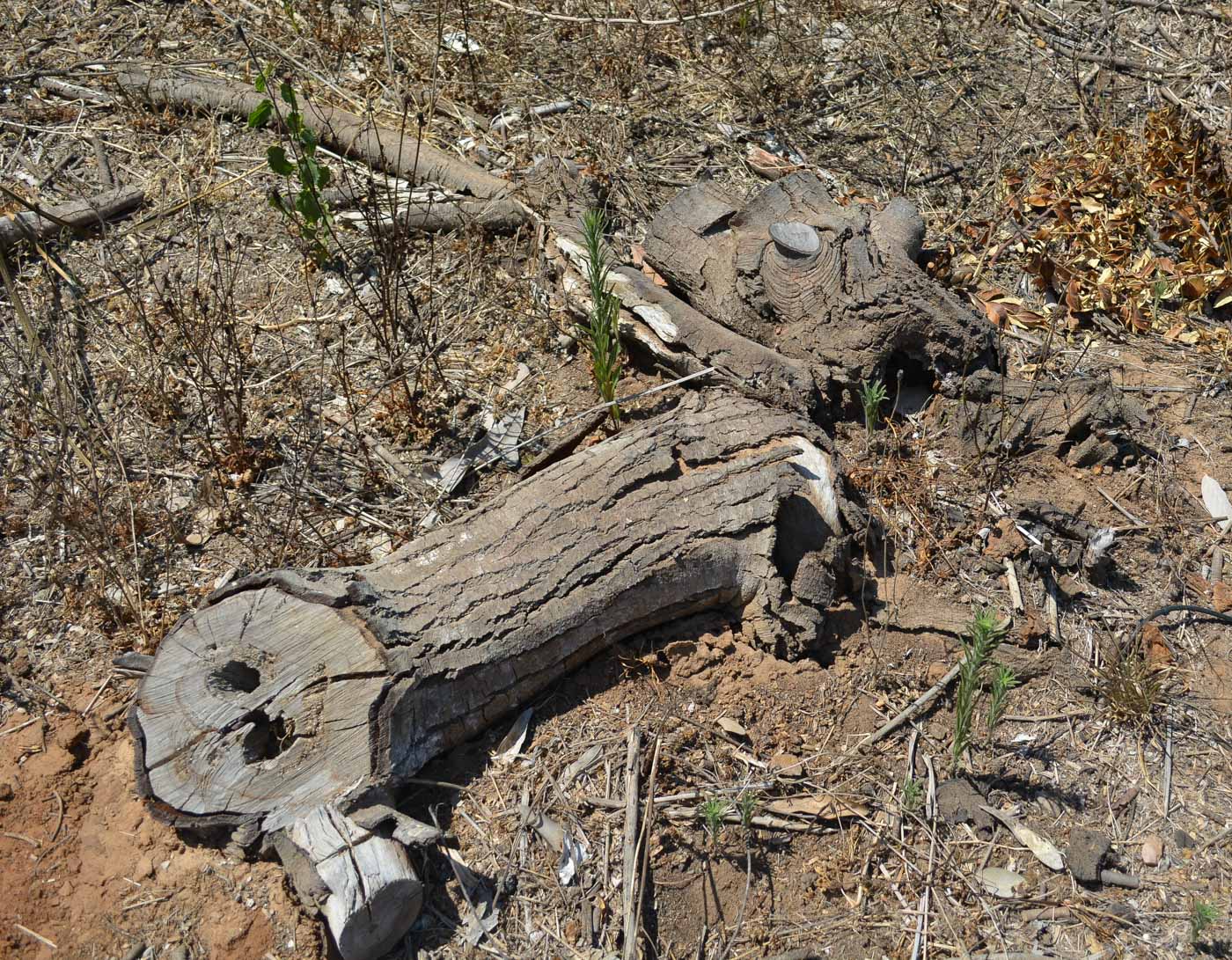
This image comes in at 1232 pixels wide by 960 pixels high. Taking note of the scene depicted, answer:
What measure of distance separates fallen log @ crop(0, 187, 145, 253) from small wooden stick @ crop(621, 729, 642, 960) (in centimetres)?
338

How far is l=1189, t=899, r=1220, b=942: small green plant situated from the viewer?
2.52 meters

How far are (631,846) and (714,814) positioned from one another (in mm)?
253

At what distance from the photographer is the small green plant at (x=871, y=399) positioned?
138 inches

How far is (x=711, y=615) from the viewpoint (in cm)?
327

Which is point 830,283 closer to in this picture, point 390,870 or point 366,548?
point 366,548

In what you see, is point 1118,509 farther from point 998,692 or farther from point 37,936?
point 37,936

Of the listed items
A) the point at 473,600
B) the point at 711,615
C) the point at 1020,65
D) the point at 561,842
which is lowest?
the point at 561,842

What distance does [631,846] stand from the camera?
2725 mm

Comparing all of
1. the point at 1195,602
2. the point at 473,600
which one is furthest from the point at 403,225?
the point at 1195,602

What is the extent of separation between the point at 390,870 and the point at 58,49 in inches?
202

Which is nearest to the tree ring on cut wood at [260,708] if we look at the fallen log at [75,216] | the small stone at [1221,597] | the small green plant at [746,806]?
the small green plant at [746,806]

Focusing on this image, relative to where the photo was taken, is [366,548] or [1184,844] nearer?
[1184,844]

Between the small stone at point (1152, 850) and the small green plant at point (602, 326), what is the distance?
2.19m

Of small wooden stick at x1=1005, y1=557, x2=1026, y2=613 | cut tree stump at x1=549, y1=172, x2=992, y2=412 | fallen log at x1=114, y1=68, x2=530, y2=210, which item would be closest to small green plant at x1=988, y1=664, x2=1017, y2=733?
small wooden stick at x1=1005, y1=557, x2=1026, y2=613
